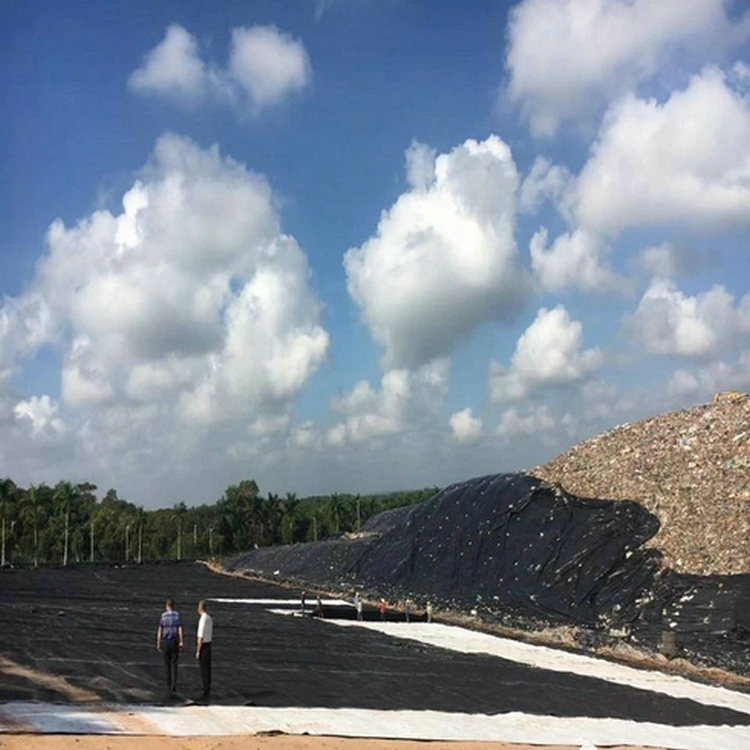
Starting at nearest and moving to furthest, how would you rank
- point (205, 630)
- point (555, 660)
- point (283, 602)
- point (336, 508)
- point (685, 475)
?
point (205, 630), point (555, 660), point (685, 475), point (283, 602), point (336, 508)

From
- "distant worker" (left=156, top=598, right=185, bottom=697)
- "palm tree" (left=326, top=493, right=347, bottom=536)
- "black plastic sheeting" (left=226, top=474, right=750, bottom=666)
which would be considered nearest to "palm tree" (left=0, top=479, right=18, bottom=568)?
"palm tree" (left=326, top=493, right=347, bottom=536)

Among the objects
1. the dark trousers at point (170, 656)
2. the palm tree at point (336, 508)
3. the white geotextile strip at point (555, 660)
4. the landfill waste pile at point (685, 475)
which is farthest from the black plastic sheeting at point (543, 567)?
the palm tree at point (336, 508)

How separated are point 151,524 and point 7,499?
15.0 m

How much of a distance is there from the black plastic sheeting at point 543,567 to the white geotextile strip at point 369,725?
6.79 m

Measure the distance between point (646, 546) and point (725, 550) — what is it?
2.45 m

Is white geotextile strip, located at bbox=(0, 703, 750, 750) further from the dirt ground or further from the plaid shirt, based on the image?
the plaid shirt

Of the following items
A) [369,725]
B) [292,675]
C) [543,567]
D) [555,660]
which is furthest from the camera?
[543,567]

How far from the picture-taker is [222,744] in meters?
10.0

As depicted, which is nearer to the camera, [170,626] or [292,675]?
[170,626]

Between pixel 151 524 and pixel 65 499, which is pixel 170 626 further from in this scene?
pixel 151 524

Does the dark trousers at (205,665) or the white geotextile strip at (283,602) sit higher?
the dark trousers at (205,665)

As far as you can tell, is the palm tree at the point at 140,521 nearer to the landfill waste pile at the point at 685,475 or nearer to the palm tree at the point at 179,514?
the palm tree at the point at 179,514

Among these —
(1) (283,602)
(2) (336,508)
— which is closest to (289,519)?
(2) (336,508)

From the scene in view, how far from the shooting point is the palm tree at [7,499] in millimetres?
63094
